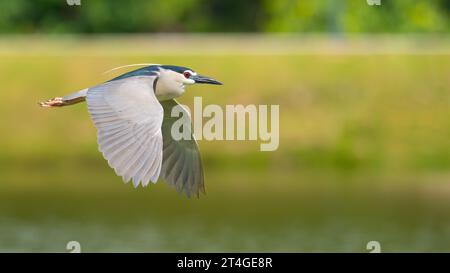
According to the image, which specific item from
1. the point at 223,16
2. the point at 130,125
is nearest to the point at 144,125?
the point at 130,125

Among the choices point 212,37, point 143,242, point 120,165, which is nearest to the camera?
point 120,165

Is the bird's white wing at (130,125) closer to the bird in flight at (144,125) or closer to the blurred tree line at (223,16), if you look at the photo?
the bird in flight at (144,125)

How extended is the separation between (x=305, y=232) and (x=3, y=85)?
938 cm

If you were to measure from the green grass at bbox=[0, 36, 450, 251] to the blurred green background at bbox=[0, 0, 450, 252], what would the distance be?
0.03 m

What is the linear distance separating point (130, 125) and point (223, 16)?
28.1 metres

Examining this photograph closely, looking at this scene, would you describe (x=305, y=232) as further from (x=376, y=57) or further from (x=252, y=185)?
(x=376, y=57)

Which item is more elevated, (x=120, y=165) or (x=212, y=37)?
(x=212, y=37)

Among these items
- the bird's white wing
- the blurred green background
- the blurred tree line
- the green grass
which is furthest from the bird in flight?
the blurred tree line

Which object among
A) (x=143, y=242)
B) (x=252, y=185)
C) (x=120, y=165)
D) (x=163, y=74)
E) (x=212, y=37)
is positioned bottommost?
(x=120, y=165)

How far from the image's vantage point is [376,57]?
89.1ft

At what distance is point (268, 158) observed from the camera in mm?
24594
